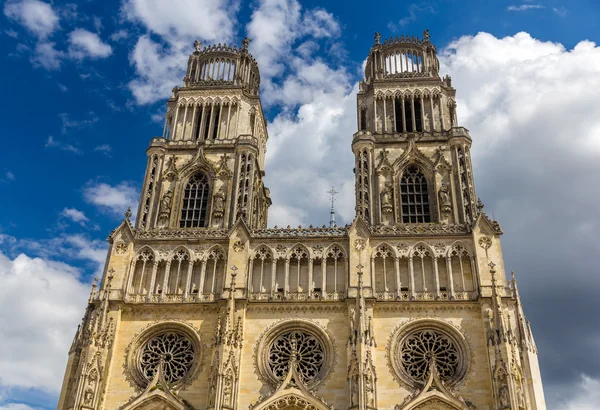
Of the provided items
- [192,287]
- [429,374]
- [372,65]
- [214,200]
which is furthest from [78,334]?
[372,65]

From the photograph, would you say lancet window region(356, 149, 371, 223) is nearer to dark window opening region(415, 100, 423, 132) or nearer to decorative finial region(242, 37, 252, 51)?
dark window opening region(415, 100, 423, 132)

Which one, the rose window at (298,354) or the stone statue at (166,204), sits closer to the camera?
the rose window at (298,354)

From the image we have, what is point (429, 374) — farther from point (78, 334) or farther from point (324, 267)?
point (78, 334)

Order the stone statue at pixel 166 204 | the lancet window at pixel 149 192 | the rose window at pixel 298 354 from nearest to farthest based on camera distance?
1. the rose window at pixel 298 354
2. the lancet window at pixel 149 192
3. the stone statue at pixel 166 204

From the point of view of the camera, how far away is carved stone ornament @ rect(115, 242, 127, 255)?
115 ft

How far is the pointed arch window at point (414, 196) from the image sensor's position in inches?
1442

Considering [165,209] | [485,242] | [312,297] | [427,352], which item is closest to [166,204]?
[165,209]

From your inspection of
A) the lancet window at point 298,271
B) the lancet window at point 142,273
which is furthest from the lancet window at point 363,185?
the lancet window at point 142,273

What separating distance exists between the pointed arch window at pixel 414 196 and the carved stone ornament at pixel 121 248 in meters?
17.4

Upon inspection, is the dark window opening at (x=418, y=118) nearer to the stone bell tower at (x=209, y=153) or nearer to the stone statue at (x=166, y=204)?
the stone bell tower at (x=209, y=153)

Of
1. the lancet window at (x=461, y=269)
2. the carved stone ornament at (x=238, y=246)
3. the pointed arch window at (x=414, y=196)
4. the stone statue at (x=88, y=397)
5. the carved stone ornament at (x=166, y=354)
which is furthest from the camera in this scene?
the pointed arch window at (x=414, y=196)

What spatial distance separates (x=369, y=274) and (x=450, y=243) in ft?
17.4

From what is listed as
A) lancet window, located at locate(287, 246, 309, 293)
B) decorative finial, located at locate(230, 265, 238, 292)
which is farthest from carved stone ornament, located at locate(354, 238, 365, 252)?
decorative finial, located at locate(230, 265, 238, 292)

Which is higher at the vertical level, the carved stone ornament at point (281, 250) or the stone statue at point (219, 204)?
the stone statue at point (219, 204)
